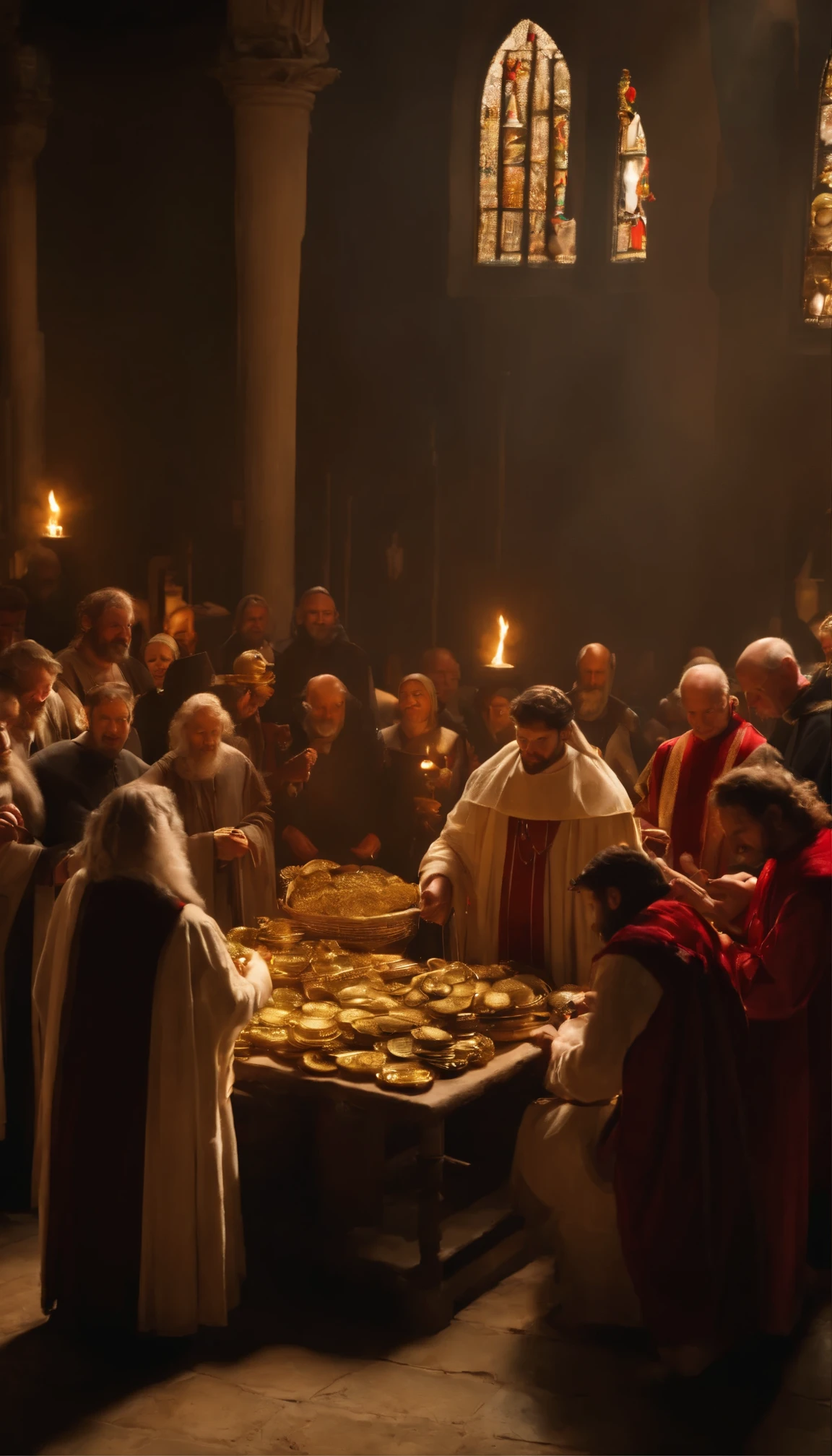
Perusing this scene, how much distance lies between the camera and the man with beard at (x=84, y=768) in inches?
224

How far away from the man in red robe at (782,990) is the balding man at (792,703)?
4.17ft

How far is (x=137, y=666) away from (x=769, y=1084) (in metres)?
5.02

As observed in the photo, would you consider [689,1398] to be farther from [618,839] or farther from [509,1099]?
[618,839]

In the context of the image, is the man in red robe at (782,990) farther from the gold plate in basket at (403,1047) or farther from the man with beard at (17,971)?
the man with beard at (17,971)

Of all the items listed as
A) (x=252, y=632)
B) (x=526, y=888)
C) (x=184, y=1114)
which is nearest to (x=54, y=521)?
(x=252, y=632)

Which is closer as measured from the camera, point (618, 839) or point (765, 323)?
point (618, 839)

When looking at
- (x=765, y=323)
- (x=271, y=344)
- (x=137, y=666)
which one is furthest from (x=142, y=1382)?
(x=765, y=323)

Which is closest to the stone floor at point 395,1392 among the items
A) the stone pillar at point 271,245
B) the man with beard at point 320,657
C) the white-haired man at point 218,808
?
the white-haired man at point 218,808

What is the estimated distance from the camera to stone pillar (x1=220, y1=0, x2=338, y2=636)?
9766mm

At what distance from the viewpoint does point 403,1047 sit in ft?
14.7

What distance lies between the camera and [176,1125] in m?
4.17

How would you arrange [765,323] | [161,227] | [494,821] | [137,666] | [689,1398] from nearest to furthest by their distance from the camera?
[689,1398] → [494,821] → [137,666] → [161,227] → [765,323]

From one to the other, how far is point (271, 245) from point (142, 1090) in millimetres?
7716

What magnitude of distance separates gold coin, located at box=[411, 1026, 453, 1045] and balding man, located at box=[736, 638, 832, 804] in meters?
2.01
